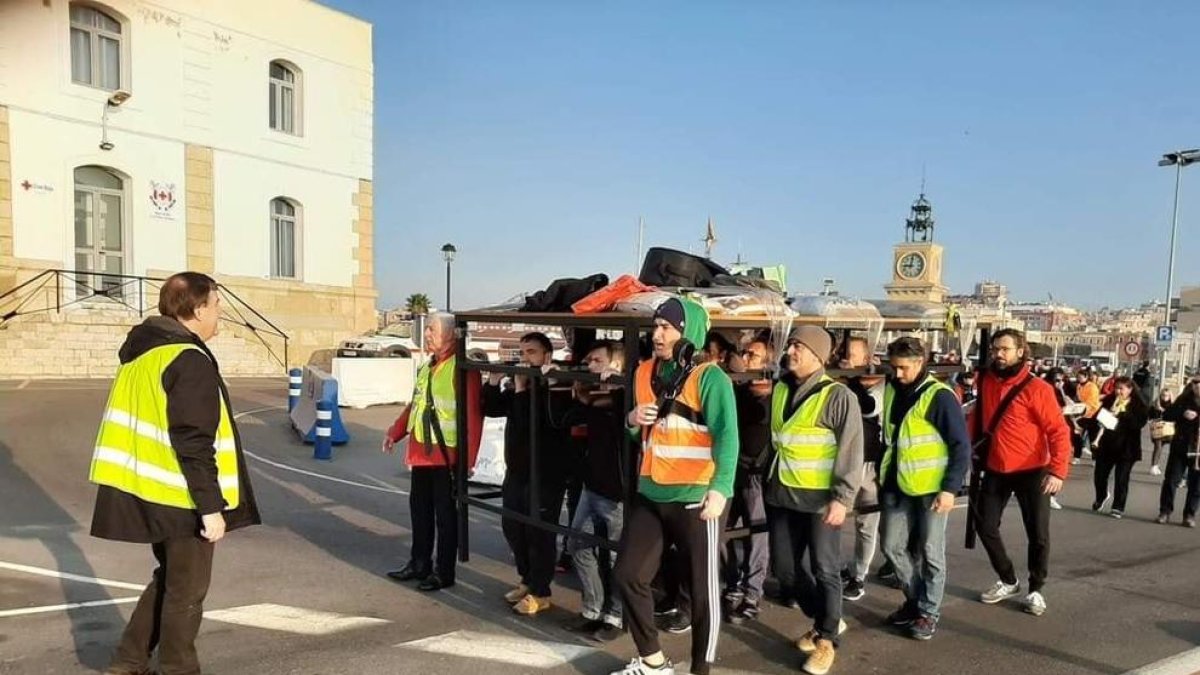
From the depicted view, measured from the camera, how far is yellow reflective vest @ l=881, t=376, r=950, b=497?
4.79 m

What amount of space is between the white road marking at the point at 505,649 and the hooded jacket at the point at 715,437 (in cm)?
116

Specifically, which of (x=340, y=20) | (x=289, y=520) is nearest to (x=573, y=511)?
(x=289, y=520)

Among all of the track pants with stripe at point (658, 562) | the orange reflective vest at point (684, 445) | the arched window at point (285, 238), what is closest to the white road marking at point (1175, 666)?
the track pants with stripe at point (658, 562)

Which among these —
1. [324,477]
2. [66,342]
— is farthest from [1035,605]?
[66,342]

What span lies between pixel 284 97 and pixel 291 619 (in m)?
23.1

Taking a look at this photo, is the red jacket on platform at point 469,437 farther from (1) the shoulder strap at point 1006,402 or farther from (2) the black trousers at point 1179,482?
(2) the black trousers at point 1179,482

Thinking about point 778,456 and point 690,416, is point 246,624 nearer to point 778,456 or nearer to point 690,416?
point 690,416

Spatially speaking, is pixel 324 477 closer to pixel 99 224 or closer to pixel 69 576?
pixel 69 576

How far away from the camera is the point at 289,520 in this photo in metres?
7.51

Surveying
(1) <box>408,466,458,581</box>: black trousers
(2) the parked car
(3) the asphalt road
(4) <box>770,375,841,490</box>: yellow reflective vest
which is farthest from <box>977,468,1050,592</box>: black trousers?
(2) the parked car

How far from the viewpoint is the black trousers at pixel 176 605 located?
3.58m

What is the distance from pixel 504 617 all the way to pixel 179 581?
207 cm

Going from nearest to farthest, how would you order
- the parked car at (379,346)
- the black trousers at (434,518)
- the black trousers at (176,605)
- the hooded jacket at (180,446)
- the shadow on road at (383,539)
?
the hooded jacket at (180,446)
the black trousers at (176,605)
the shadow on road at (383,539)
the black trousers at (434,518)
the parked car at (379,346)

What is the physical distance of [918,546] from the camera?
16.1 feet
